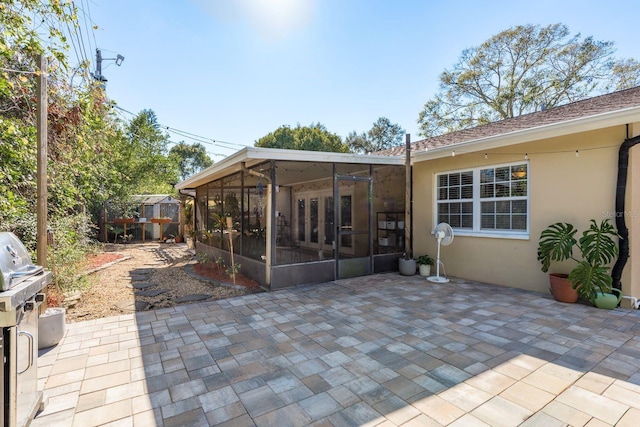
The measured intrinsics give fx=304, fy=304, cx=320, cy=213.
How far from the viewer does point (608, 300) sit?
4.65 m

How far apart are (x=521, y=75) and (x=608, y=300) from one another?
1690 centimetres

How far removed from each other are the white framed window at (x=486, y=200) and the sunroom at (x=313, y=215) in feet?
3.50

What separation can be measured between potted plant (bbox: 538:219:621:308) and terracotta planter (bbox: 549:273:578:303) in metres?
0.03

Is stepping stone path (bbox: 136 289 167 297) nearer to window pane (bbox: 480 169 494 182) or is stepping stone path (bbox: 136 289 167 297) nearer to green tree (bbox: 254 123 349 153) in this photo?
window pane (bbox: 480 169 494 182)

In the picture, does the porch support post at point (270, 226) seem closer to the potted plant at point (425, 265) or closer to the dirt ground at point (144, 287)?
the dirt ground at point (144, 287)

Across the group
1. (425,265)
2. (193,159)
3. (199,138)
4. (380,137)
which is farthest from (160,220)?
(193,159)

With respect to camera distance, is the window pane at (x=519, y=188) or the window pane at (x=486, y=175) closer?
the window pane at (x=519, y=188)

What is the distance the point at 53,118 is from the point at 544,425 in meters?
7.63

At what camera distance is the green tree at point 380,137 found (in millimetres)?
32688

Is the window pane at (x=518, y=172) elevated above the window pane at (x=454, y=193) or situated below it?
above

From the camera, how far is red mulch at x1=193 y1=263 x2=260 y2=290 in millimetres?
6405

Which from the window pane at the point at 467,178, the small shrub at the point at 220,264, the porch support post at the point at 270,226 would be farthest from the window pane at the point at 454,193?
the small shrub at the point at 220,264

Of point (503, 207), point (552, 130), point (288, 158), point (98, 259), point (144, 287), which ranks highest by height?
point (552, 130)

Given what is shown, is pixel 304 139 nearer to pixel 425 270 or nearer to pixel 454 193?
pixel 454 193
